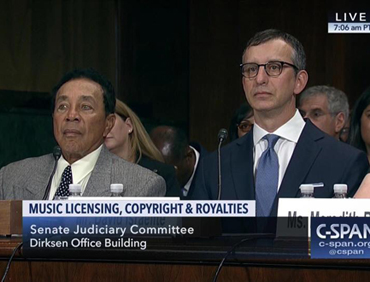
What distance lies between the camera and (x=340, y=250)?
2.28m

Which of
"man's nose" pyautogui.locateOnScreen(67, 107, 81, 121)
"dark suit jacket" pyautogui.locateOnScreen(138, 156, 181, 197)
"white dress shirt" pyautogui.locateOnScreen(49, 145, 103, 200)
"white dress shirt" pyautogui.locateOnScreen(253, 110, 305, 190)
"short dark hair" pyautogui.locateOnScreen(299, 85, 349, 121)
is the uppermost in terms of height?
"short dark hair" pyautogui.locateOnScreen(299, 85, 349, 121)

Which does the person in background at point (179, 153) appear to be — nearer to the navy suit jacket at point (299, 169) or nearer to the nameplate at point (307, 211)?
the navy suit jacket at point (299, 169)

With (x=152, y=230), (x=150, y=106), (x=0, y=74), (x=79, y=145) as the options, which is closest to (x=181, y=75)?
(x=150, y=106)

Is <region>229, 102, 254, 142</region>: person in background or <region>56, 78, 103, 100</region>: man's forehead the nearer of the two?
<region>56, 78, 103, 100</region>: man's forehead

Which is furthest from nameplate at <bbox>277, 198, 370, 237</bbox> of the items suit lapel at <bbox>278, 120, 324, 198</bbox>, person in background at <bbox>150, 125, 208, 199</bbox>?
person in background at <bbox>150, 125, 208, 199</bbox>

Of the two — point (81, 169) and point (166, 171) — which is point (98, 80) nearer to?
point (81, 169)

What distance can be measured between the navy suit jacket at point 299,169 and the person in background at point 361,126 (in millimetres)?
915

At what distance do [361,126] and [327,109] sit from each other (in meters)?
0.87

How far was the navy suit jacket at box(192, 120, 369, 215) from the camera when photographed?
3.16m

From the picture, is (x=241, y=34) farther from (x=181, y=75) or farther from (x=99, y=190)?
(x=99, y=190)

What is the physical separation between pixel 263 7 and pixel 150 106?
1077 millimetres

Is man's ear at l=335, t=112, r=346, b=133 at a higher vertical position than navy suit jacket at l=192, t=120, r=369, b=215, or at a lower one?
higher

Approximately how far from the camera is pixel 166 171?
4.66 metres

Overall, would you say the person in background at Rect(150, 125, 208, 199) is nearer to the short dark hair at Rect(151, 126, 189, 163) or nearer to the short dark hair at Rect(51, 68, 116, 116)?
the short dark hair at Rect(151, 126, 189, 163)
